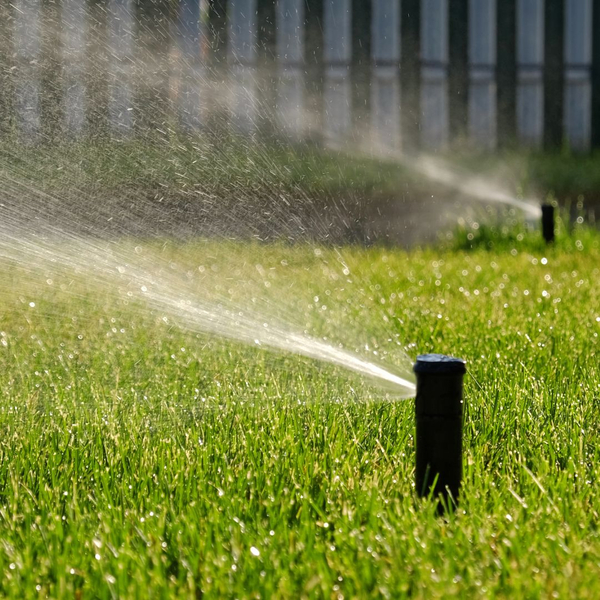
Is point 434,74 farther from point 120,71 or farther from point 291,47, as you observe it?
point 120,71

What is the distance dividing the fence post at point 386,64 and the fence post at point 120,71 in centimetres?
280

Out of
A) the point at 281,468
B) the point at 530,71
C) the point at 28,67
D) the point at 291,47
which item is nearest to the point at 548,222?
the point at 291,47

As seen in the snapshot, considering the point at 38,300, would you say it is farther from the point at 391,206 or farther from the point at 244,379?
the point at 391,206

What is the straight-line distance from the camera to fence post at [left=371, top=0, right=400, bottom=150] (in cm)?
1089

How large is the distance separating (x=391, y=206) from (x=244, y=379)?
7166mm

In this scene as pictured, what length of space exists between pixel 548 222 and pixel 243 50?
4925mm

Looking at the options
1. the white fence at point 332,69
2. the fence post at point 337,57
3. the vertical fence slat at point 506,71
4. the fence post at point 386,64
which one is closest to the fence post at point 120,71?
the white fence at point 332,69

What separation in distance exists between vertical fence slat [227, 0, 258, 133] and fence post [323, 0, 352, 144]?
0.85 m

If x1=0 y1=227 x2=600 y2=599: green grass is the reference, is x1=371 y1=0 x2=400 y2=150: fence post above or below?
above

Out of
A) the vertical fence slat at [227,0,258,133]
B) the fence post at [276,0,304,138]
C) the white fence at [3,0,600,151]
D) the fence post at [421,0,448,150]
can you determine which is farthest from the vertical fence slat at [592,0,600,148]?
the vertical fence slat at [227,0,258,133]

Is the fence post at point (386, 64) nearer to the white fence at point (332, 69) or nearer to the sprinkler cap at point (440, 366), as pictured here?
the white fence at point (332, 69)

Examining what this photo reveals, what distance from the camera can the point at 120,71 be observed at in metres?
10.2

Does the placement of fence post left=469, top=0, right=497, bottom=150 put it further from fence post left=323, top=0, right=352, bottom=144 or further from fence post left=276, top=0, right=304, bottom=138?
fence post left=276, top=0, right=304, bottom=138

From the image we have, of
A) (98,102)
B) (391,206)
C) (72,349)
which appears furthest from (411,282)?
(98,102)
